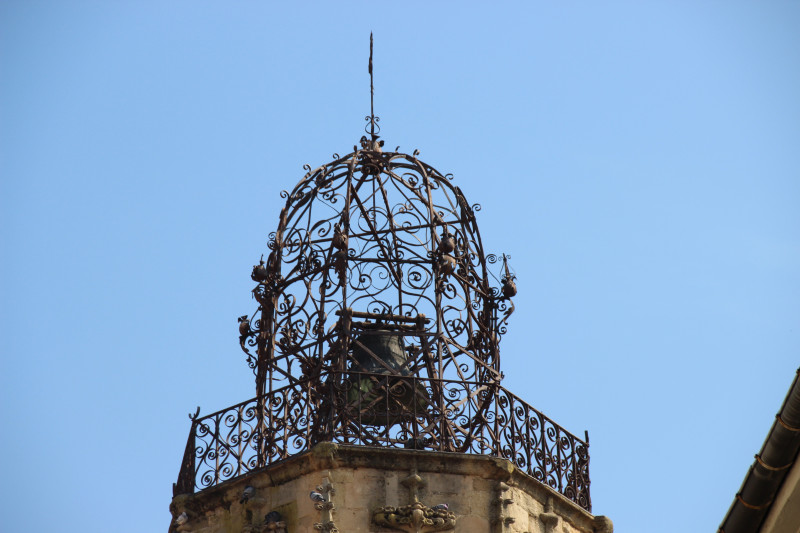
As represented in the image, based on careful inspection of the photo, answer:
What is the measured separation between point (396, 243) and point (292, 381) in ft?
7.93

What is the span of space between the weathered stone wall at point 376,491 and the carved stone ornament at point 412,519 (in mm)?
69

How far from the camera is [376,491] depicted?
53.7 feet

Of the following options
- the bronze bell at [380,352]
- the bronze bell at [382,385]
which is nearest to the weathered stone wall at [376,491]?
the bronze bell at [382,385]

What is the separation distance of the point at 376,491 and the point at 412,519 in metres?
0.47

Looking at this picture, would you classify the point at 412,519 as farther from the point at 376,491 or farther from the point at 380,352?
the point at 380,352

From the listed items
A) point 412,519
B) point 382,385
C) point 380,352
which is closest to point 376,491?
point 412,519

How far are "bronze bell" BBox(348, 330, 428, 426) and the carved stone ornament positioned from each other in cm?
102

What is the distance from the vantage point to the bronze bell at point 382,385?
55.6ft

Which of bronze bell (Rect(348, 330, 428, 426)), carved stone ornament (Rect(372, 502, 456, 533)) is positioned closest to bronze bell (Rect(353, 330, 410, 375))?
bronze bell (Rect(348, 330, 428, 426))

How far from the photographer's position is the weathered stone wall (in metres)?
16.3

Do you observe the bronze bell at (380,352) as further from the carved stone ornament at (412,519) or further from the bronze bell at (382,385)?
the carved stone ornament at (412,519)

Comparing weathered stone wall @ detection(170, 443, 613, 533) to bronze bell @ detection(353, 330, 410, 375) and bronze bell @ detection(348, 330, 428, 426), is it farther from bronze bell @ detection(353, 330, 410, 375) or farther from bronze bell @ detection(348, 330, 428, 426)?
bronze bell @ detection(353, 330, 410, 375)
